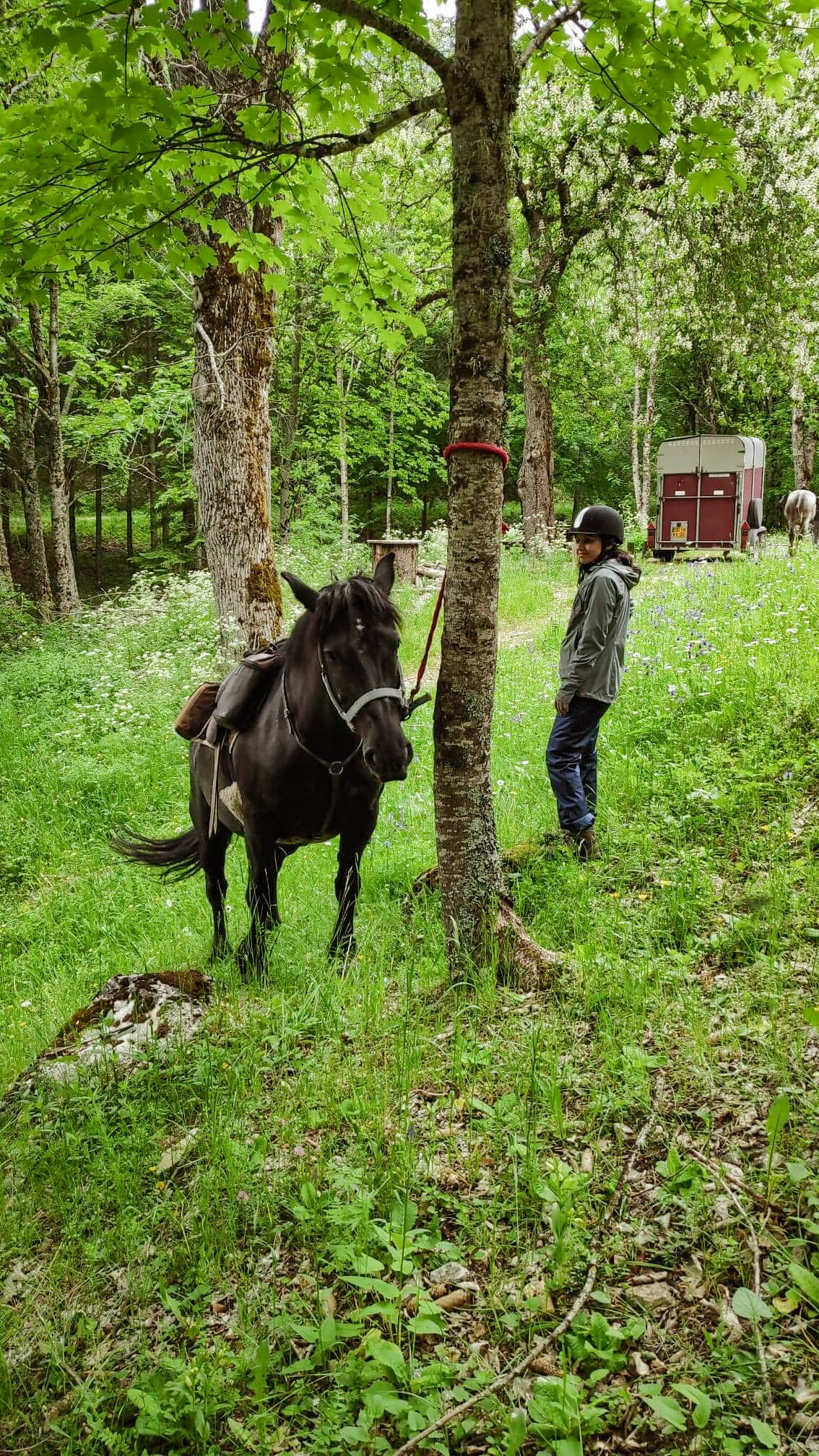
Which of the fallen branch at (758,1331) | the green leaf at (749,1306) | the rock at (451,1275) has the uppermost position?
the green leaf at (749,1306)

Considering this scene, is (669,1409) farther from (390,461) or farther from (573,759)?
(390,461)

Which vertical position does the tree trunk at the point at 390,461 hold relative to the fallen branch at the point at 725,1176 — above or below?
above

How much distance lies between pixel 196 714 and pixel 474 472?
2948mm

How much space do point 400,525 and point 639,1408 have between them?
126 ft

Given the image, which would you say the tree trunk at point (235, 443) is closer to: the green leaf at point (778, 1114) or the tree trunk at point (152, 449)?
the green leaf at point (778, 1114)

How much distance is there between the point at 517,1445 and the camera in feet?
5.45

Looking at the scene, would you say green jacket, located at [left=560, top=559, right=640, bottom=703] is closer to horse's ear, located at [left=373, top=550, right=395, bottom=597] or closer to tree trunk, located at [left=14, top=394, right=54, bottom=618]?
horse's ear, located at [left=373, top=550, right=395, bottom=597]

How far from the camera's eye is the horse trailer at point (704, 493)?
18656 mm

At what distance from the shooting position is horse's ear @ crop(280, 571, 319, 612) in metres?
3.67

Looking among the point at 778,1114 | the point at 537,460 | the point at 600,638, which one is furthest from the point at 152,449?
the point at 778,1114

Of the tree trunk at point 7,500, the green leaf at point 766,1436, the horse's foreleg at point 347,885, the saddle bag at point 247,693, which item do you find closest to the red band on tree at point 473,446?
the saddle bag at point 247,693

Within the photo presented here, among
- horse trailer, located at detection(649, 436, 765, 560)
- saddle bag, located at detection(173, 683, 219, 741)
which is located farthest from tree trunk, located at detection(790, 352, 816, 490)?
saddle bag, located at detection(173, 683, 219, 741)

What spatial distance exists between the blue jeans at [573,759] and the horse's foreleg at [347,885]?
63.0 inches

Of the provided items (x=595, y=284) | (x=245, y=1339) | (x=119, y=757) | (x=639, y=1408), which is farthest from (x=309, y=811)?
(x=595, y=284)
